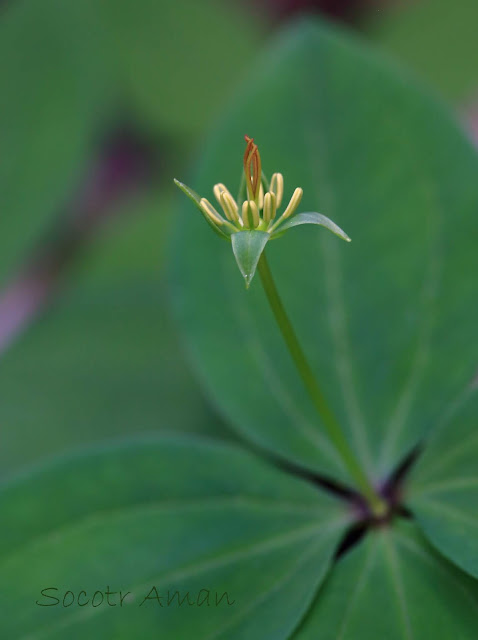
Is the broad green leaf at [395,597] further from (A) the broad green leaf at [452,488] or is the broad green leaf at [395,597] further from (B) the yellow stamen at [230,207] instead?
(B) the yellow stamen at [230,207]

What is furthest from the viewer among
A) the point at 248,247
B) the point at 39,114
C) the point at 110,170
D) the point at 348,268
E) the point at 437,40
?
the point at 110,170

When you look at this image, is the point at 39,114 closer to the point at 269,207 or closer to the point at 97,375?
the point at 97,375

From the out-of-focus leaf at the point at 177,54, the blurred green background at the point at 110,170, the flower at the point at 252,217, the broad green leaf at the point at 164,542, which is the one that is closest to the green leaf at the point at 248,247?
the flower at the point at 252,217

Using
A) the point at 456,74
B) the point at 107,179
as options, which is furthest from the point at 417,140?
the point at 107,179

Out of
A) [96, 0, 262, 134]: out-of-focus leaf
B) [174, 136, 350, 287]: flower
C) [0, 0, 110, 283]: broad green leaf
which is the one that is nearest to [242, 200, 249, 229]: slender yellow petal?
[174, 136, 350, 287]: flower

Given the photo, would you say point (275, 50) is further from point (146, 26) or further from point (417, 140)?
point (146, 26)

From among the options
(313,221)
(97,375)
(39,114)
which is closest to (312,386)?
(313,221)

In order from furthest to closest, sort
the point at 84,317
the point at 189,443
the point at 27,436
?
the point at 84,317 → the point at 27,436 → the point at 189,443
